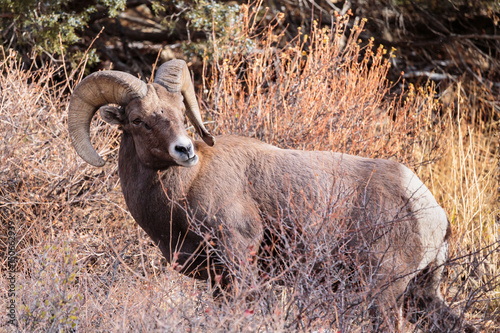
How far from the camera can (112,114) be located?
16.9ft

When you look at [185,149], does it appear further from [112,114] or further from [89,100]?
[89,100]

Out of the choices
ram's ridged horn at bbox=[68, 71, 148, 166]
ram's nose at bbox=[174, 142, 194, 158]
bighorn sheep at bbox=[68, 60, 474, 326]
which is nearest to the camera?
ram's nose at bbox=[174, 142, 194, 158]

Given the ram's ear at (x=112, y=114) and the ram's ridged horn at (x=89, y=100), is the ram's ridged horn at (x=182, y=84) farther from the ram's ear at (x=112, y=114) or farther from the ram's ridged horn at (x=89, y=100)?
the ram's ear at (x=112, y=114)

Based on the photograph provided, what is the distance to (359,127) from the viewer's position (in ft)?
22.8

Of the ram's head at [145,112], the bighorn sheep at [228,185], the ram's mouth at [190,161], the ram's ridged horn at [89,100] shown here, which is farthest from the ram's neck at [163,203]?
the ram's ridged horn at [89,100]

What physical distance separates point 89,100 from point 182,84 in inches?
31.6

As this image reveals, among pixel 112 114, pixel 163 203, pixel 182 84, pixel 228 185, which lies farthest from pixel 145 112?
pixel 228 185

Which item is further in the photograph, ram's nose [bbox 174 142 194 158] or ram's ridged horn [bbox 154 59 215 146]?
ram's ridged horn [bbox 154 59 215 146]

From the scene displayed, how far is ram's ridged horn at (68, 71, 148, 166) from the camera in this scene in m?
5.10

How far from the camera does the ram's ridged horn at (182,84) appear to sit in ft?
17.0

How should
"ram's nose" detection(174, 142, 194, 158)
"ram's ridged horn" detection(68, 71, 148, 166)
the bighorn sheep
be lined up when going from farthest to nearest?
"ram's ridged horn" detection(68, 71, 148, 166) < the bighorn sheep < "ram's nose" detection(174, 142, 194, 158)

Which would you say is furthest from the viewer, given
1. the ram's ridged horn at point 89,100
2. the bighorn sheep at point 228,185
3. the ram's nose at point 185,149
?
the ram's ridged horn at point 89,100

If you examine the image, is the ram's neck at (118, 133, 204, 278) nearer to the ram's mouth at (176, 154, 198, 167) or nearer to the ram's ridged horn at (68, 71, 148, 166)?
the ram's mouth at (176, 154, 198, 167)

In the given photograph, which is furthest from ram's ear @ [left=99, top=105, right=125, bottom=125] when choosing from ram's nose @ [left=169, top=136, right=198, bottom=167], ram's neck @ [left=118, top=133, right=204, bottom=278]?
ram's nose @ [left=169, top=136, right=198, bottom=167]
